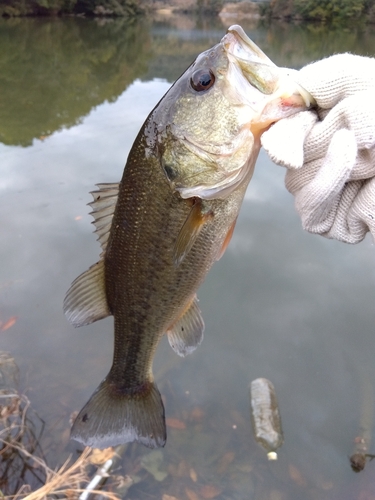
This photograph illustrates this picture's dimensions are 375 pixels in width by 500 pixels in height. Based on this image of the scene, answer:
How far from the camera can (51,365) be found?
3.96 m

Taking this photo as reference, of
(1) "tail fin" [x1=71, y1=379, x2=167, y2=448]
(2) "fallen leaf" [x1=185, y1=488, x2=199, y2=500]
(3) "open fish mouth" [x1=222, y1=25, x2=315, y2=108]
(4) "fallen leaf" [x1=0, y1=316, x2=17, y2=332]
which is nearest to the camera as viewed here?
(3) "open fish mouth" [x1=222, y1=25, x2=315, y2=108]

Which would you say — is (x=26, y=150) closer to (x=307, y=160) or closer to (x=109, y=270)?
(x=109, y=270)

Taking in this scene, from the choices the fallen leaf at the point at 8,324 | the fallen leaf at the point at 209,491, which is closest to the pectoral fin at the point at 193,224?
the fallen leaf at the point at 209,491

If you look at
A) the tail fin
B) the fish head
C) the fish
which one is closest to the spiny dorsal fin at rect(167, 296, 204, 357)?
the fish

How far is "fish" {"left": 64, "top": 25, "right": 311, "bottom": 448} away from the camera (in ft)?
4.84

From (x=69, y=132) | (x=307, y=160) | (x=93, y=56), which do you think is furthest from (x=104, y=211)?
(x=93, y=56)

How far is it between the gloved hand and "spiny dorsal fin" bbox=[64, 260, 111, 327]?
1045 millimetres

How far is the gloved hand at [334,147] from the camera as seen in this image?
143 cm

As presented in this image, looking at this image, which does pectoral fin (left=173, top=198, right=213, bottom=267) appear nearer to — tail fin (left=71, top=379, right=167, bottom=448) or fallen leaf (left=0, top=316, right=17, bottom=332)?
tail fin (left=71, top=379, right=167, bottom=448)

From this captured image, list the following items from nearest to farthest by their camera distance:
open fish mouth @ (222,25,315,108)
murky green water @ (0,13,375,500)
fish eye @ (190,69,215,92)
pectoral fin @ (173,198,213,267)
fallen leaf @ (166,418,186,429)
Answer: open fish mouth @ (222,25,315,108)
fish eye @ (190,69,215,92)
pectoral fin @ (173,198,213,267)
murky green water @ (0,13,375,500)
fallen leaf @ (166,418,186,429)

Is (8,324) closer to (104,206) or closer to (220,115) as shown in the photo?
(104,206)

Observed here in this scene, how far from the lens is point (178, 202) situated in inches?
65.2

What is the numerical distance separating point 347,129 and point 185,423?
2.90 metres

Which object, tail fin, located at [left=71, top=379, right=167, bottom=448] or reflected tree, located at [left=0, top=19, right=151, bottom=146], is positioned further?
reflected tree, located at [left=0, top=19, right=151, bottom=146]
